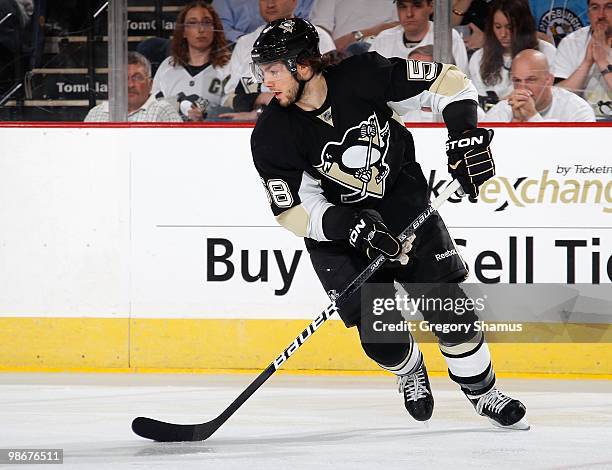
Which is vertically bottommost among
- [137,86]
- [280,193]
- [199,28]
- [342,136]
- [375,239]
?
[375,239]

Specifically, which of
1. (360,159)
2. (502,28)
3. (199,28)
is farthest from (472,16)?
(360,159)

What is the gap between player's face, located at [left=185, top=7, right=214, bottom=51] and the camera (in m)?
4.39

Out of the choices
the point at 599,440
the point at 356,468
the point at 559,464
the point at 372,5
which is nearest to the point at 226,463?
the point at 356,468

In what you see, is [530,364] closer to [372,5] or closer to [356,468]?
[372,5]

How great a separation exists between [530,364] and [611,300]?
0.39 metres

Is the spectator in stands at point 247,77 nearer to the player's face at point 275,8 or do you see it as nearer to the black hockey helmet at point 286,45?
the player's face at point 275,8

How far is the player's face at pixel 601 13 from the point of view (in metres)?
4.22

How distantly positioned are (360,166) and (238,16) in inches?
65.8

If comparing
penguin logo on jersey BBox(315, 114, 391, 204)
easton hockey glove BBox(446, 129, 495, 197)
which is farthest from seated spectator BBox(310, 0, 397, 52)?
easton hockey glove BBox(446, 129, 495, 197)

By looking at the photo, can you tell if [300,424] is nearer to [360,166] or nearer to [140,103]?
[360,166]

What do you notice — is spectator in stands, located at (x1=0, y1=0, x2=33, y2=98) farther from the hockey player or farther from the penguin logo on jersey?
the penguin logo on jersey

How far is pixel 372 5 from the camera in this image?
170 inches

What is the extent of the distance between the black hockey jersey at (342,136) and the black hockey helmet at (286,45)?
0.14 meters

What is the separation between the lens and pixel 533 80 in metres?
4.27
